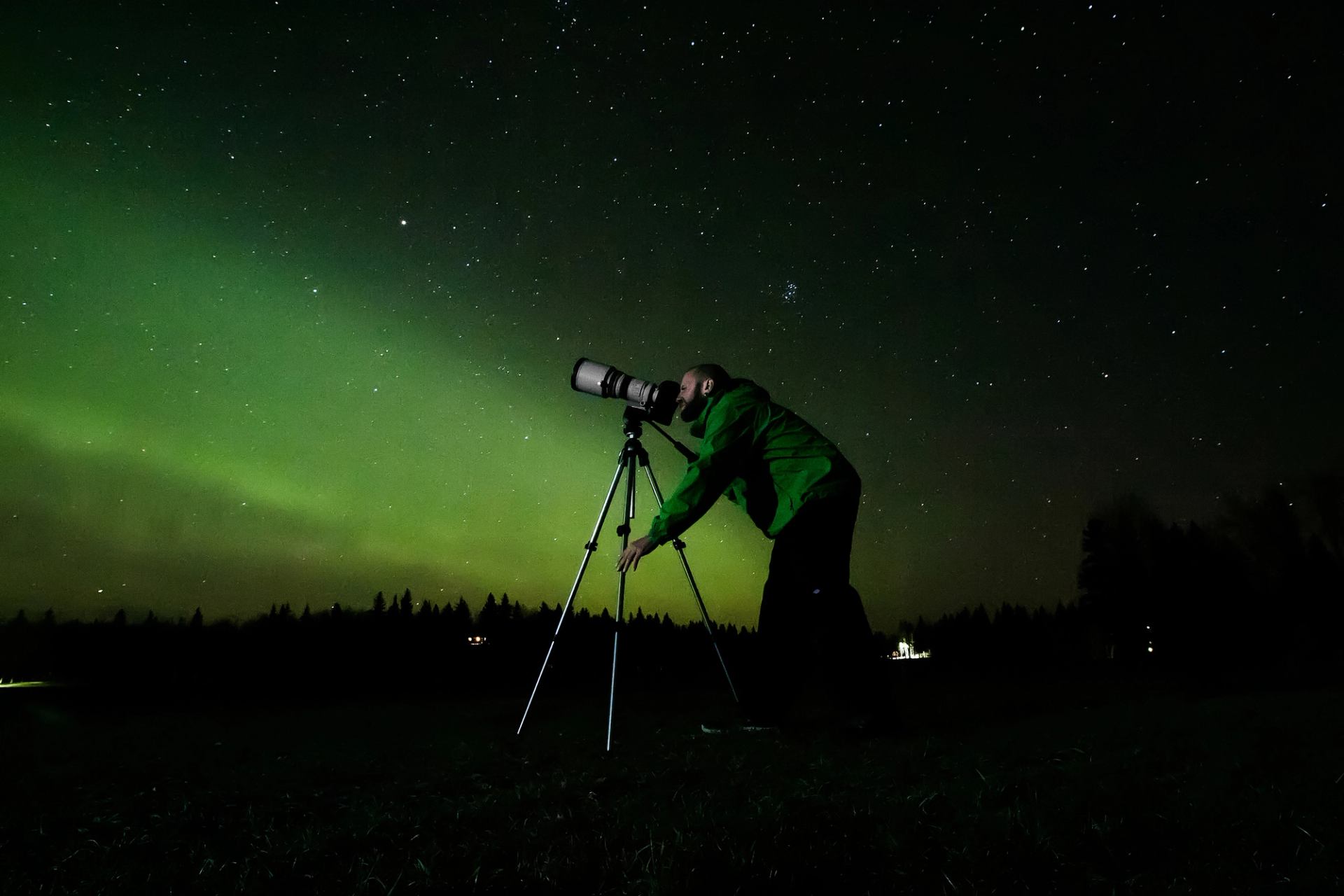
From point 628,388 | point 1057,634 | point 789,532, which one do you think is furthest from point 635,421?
point 1057,634

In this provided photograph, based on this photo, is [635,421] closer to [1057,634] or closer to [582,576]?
[582,576]

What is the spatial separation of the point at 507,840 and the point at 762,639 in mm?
2777

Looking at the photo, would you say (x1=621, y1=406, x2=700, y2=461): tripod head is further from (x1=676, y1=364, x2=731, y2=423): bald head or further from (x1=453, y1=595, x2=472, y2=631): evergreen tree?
(x1=453, y1=595, x2=472, y2=631): evergreen tree

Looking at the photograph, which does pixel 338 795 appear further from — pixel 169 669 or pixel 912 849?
pixel 169 669

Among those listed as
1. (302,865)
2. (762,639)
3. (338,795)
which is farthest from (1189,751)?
(338,795)

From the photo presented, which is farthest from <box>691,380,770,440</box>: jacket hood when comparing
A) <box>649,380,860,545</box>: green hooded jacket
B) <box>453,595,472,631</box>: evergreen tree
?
<box>453,595,472,631</box>: evergreen tree

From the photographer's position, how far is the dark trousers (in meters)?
4.33

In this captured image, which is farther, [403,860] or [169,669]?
[169,669]

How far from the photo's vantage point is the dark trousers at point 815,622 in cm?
433

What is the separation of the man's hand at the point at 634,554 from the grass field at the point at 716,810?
1167 mm

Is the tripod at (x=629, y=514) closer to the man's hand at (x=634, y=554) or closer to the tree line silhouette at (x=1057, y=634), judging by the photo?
the man's hand at (x=634, y=554)

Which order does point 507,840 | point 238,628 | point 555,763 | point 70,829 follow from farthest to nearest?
point 238,628
point 555,763
point 70,829
point 507,840

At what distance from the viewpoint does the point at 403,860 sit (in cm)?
216

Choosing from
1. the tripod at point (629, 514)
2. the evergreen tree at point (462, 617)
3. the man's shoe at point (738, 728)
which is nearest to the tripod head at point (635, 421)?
the tripod at point (629, 514)
